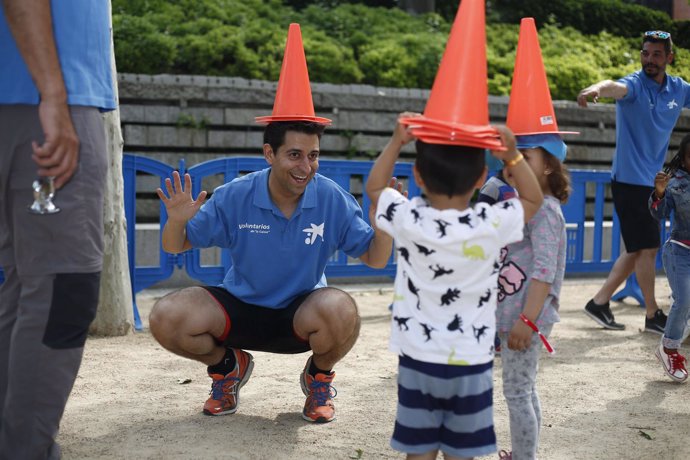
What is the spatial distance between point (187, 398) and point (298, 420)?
0.69 metres

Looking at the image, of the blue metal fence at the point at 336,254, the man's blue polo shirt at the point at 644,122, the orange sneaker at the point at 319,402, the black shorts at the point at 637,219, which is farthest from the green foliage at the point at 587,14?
the orange sneaker at the point at 319,402

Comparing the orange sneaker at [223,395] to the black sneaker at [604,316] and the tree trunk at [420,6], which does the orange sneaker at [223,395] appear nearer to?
the black sneaker at [604,316]

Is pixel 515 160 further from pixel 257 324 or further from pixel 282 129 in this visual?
pixel 257 324

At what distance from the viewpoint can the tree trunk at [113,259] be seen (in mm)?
6309

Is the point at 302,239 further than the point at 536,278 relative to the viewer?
Yes

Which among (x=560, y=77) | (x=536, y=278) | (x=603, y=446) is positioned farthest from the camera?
(x=560, y=77)

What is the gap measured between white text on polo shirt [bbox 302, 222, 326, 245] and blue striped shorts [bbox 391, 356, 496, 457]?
1426mm

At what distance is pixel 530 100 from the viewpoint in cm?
345

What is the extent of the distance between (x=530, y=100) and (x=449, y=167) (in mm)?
695

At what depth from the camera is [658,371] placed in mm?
5594

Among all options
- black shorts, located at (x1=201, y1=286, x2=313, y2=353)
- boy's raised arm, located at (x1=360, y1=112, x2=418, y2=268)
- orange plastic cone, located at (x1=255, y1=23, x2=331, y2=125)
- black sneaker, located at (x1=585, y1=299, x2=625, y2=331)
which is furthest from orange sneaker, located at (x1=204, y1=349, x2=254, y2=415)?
black sneaker, located at (x1=585, y1=299, x2=625, y2=331)

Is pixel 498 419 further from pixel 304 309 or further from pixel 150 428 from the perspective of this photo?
pixel 150 428

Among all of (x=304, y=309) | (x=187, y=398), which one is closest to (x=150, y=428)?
(x=187, y=398)

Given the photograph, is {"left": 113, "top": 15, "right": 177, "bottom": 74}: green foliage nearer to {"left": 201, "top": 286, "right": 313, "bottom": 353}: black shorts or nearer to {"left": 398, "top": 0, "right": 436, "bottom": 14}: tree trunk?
{"left": 398, "top": 0, "right": 436, "bottom": 14}: tree trunk
